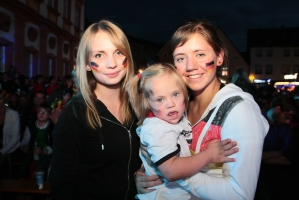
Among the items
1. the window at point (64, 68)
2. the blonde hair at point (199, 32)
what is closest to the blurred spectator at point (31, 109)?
the blonde hair at point (199, 32)

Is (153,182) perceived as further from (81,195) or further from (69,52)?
(69,52)

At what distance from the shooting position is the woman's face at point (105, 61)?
235 centimetres

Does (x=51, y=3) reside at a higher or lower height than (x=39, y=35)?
higher

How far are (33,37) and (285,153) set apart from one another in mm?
12955

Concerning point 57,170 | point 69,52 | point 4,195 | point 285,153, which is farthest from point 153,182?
point 69,52

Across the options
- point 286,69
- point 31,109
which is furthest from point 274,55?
point 31,109

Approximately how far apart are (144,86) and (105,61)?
382mm

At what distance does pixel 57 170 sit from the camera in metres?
2.07

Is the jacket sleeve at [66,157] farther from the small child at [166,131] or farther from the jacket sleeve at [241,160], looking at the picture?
the jacket sleeve at [241,160]

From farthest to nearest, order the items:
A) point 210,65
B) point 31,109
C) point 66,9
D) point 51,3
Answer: point 66,9 → point 51,3 → point 31,109 → point 210,65

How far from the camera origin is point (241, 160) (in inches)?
69.5

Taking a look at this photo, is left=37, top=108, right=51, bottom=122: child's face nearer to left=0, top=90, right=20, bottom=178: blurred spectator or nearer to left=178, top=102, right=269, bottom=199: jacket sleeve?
left=0, top=90, right=20, bottom=178: blurred spectator

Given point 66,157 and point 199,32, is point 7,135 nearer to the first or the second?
point 66,157

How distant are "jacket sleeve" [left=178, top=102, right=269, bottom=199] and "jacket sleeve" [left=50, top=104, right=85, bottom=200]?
882mm
